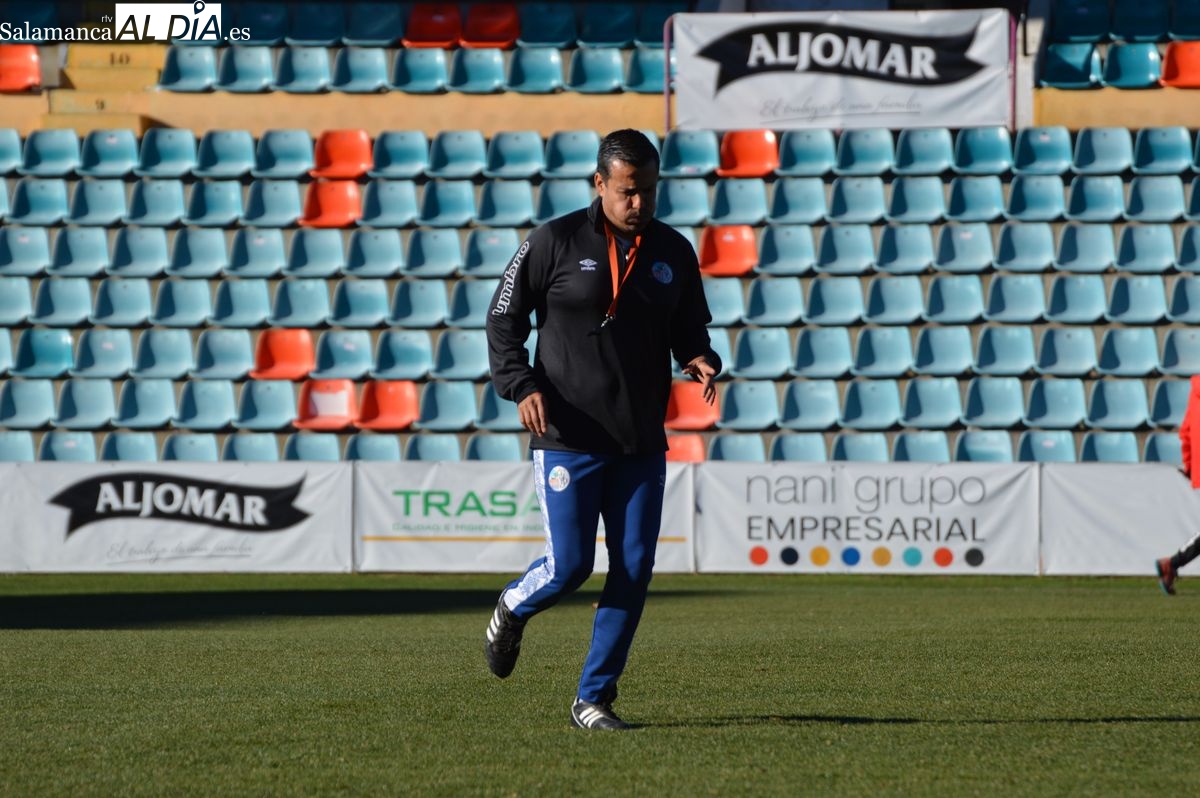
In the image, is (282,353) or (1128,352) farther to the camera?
(282,353)

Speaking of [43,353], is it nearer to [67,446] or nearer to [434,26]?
[67,446]

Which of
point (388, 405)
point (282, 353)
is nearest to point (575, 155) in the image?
point (388, 405)

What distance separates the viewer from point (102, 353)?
1961cm

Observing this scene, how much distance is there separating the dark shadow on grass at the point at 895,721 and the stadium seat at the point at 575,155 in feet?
48.6

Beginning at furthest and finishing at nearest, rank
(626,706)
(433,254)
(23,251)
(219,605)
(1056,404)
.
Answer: (23,251)
(433,254)
(1056,404)
(219,605)
(626,706)

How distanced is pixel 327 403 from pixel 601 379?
45.7ft

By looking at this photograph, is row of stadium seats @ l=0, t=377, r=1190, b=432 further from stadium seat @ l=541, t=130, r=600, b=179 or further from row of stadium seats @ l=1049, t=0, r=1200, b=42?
row of stadium seats @ l=1049, t=0, r=1200, b=42

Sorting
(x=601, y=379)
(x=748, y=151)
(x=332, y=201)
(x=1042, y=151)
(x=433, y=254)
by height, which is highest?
(x=748, y=151)

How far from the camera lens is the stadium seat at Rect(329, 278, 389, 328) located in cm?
1955

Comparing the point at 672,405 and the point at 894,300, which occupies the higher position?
the point at 894,300

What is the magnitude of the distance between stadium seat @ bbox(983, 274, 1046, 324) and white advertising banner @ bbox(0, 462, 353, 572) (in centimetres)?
764

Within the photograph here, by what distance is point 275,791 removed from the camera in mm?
4410

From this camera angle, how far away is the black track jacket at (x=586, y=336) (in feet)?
18.1

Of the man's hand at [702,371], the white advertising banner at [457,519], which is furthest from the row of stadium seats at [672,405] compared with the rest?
the man's hand at [702,371]
